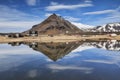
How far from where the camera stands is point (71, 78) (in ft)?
58.1

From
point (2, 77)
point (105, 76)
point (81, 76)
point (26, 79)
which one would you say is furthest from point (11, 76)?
point (105, 76)

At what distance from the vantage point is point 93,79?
17.2 meters

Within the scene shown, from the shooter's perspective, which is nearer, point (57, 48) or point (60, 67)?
point (60, 67)

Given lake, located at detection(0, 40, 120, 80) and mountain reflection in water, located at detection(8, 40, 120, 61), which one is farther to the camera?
mountain reflection in water, located at detection(8, 40, 120, 61)

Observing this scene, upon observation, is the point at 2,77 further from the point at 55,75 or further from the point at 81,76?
the point at 81,76

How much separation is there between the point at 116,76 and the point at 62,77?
354 centimetres

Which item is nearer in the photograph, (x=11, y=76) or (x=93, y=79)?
(x=93, y=79)

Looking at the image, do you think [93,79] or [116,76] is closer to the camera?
[93,79]

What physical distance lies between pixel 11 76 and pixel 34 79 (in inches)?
85.3

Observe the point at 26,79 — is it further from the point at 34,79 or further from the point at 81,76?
the point at 81,76

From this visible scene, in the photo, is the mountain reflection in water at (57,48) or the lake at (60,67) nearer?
the lake at (60,67)

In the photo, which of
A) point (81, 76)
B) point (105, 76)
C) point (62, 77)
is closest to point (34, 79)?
point (62, 77)

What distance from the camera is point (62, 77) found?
1816cm

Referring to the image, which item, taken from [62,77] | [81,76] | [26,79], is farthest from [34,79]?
[81,76]
